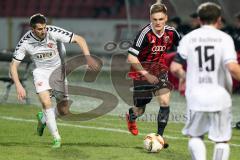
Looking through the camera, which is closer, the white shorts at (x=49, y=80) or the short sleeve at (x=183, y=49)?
the short sleeve at (x=183, y=49)

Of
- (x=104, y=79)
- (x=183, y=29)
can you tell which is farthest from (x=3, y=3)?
(x=183, y=29)

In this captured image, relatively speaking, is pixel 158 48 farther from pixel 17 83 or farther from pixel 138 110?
pixel 17 83

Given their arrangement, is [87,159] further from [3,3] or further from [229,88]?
[3,3]

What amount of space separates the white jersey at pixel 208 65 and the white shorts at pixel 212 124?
2.9 inches

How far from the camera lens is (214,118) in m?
7.95

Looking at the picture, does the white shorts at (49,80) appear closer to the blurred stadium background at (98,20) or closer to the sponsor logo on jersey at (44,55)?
the sponsor logo on jersey at (44,55)

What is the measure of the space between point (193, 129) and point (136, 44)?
3199mm

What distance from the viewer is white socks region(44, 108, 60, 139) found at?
11.1m

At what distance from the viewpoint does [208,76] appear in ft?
25.8

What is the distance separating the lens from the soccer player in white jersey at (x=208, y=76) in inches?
306

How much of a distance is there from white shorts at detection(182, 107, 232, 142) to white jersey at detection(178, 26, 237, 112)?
73mm

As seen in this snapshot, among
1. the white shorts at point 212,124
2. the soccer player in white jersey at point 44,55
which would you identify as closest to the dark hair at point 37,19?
the soccer player in white jersey at point 44,55

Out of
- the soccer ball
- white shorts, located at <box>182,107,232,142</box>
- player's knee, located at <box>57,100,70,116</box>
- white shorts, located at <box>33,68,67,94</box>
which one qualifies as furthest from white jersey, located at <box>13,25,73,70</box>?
white shorts, located at <box>182,107,232,142</box>

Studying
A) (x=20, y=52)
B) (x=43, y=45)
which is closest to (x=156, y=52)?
(x=43, y=45)
